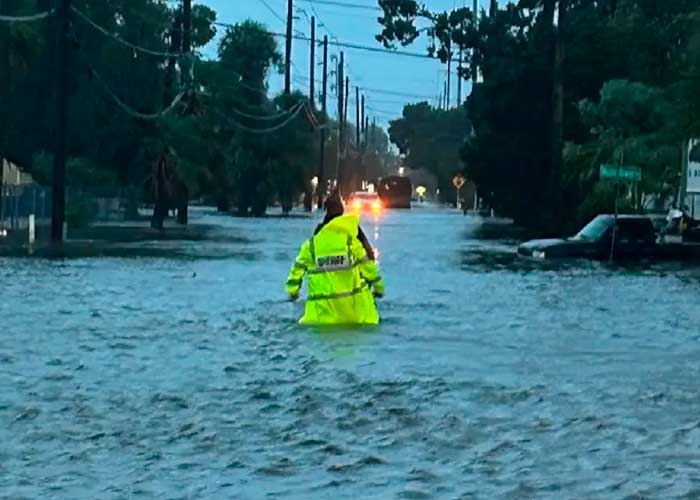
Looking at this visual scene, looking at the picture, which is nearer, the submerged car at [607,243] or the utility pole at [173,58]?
the submerged car at [607,243]

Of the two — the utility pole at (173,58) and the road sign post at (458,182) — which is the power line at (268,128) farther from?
the road sign post at (458,182)

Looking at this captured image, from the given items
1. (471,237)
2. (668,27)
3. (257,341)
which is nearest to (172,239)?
(471,237)

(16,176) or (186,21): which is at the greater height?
(186,21)

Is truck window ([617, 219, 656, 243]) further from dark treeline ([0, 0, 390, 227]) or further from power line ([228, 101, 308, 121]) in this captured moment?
power line ([228, 101, 308, 121])

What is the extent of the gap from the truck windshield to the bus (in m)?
94.1

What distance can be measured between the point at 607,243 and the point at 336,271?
23353 mm

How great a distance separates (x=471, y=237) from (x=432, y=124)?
446 feet

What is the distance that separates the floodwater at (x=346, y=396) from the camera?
431 inches

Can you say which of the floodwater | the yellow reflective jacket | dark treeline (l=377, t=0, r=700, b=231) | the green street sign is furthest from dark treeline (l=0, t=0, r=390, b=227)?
the yellow reflective jacket

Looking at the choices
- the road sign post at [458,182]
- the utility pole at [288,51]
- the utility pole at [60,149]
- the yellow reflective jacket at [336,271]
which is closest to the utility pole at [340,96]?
the road sign post at [458,182]

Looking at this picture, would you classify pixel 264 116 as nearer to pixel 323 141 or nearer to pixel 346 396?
pixel 323 141

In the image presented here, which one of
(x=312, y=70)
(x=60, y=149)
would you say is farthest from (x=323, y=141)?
(x=60, y=149)

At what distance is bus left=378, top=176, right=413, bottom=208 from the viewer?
138 meters

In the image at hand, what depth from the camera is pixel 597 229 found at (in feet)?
139
